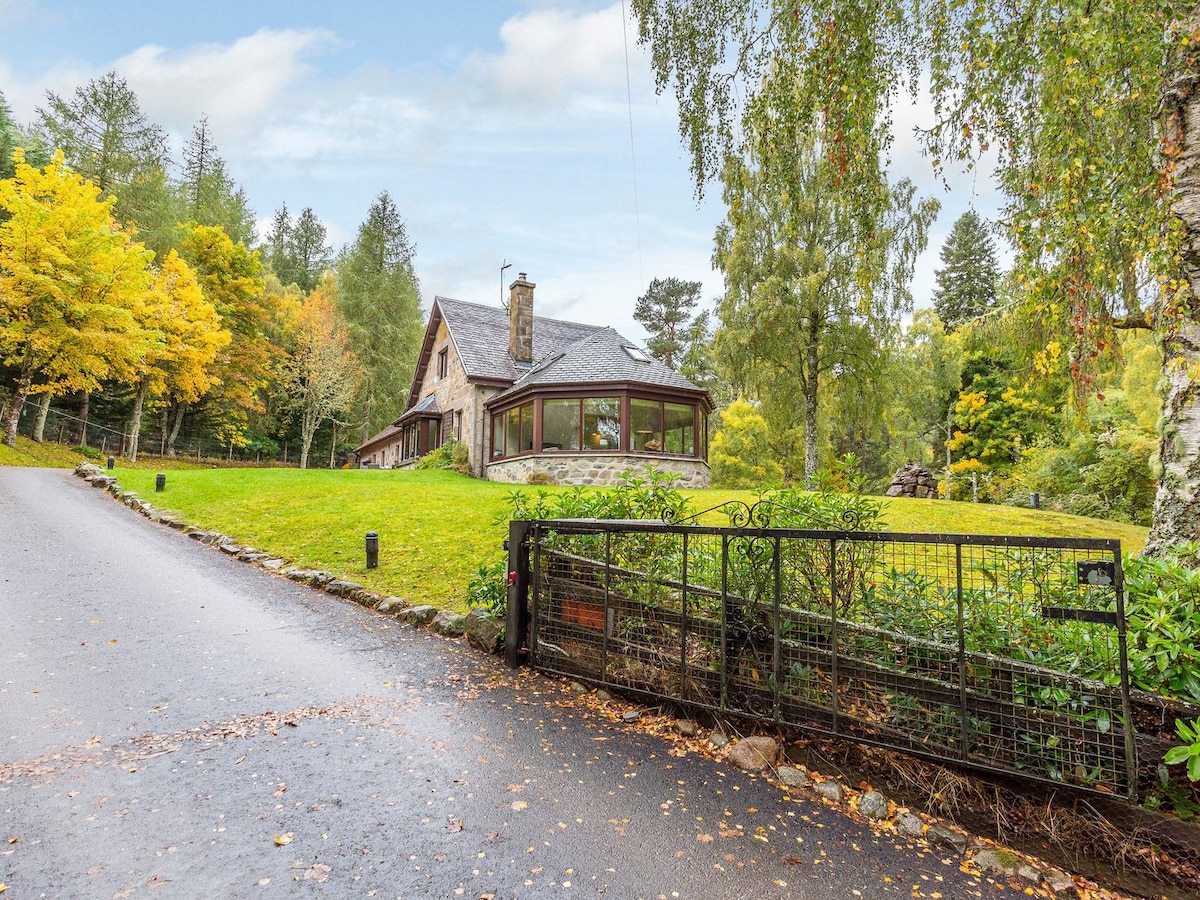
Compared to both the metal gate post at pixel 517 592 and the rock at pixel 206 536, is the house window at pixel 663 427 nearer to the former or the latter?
the rock at pixel 206 536

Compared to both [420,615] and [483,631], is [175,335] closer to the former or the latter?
[420,615]

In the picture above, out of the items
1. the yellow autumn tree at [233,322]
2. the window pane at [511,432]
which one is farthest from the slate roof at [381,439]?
the window pane at [511,432]

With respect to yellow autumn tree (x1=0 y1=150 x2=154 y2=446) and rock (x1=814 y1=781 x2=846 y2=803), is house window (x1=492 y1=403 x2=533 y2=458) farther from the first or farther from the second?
rock (x1=814 y1=781 x2=846 y2=803)

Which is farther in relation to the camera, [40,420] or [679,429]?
[40,420]

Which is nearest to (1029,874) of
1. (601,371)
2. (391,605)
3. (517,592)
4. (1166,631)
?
(1166,631)

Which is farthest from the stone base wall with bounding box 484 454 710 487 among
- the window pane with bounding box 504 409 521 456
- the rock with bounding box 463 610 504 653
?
the rock with bounding box 463 610 504 653

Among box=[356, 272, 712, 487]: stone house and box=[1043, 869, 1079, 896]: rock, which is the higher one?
box=[356, 272, 712, 487]: stone house

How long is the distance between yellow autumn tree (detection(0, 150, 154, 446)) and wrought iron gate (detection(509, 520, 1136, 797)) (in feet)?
68.6

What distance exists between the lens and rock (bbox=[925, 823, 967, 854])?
2.42m

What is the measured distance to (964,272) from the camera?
108 ft

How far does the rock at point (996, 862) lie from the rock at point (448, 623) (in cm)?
394

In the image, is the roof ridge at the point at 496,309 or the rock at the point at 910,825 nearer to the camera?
the rock at the point at 910,825

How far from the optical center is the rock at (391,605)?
591 cm

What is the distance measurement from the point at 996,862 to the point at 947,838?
0.18m
